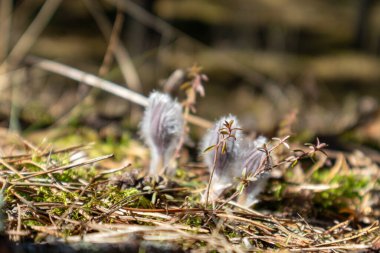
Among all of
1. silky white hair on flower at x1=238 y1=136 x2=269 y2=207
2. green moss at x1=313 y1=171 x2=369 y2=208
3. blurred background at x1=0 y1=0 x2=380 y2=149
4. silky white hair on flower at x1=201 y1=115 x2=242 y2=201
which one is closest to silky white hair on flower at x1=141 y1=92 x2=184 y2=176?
silky white hair on flower at x1=201 y1=115 x2=242 y2=201

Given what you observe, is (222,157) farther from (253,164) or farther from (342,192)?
(342,192)

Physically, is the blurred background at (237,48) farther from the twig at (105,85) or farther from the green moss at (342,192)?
the green moss at (342,192)

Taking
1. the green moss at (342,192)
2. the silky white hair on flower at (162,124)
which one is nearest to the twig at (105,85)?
the silky white hair on flower at (162,124)

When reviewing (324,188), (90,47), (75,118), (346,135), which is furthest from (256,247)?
(90,47)

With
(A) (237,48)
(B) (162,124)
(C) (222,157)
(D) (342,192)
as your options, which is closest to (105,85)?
(B) (162,124)

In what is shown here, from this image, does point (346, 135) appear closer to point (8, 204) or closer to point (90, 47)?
point (8, 204)

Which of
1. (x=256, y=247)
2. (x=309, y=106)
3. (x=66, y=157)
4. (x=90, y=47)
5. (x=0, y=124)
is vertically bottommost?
(x=256, y=247)
